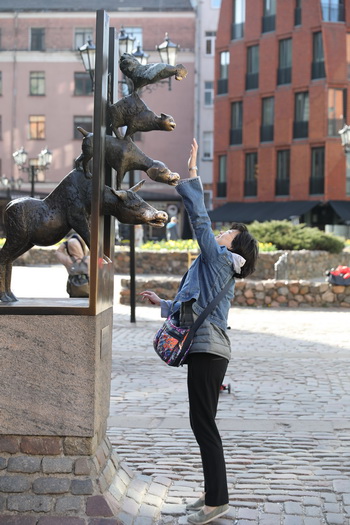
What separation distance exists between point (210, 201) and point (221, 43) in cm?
882

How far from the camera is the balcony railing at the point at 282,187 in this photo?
4666cm

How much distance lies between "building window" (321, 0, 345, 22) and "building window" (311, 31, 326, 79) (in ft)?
2.82

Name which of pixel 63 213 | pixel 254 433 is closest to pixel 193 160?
pixel 63 213

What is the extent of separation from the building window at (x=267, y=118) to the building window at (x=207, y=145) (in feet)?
22.9

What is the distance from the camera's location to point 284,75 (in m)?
46.8

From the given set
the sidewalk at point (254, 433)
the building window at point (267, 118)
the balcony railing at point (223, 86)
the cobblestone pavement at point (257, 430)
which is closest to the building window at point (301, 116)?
the building window at point (267, 118)

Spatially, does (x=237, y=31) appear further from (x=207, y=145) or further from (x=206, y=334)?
(x=206, y=334)

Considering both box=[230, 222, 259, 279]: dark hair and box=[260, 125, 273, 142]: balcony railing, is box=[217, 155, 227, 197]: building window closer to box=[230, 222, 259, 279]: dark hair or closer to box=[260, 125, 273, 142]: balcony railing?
box=[260, 125, 273, 142]: balcony railing

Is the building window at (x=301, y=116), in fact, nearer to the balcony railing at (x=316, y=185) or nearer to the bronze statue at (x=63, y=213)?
the balcony railing at (x=316, y=185)

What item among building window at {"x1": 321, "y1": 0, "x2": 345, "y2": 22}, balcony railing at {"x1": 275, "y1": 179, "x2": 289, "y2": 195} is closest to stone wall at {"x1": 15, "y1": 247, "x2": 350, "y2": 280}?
balcony railing at {"x1": 275, "y1": 179, "x2": 289, "y2": 195}

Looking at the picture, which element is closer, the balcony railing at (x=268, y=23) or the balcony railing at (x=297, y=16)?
the balcony railing at (x=297, y=16)

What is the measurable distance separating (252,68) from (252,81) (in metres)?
0.69

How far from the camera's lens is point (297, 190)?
4575cm

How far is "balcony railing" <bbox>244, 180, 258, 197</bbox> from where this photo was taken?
1905 inches
